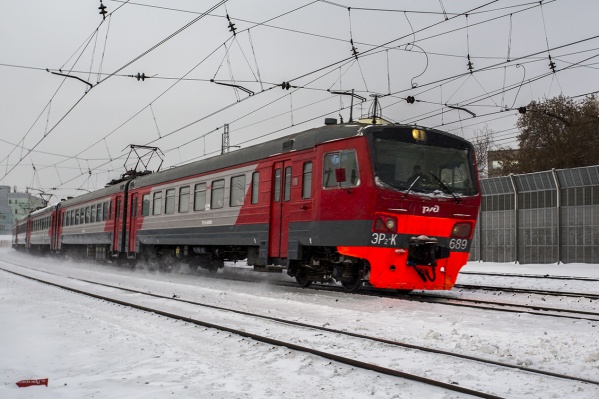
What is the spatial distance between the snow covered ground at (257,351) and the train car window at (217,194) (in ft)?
17.1

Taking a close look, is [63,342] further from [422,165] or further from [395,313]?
[422,165]

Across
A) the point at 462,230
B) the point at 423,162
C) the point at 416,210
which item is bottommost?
the point at 462,230

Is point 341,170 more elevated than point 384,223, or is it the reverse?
point 341,170

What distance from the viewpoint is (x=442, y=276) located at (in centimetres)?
1181

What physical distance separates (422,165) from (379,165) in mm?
1077

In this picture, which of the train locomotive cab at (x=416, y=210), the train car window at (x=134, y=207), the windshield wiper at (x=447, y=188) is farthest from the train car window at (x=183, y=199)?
the windshield wiper at (x=447, y=188)

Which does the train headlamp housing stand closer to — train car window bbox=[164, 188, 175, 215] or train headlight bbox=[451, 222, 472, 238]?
train headlight bbox=[451, 222, 472, 238]

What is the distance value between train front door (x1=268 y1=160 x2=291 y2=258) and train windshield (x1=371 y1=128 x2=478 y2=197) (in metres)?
2.65

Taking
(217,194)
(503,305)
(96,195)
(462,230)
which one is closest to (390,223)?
(462,230)

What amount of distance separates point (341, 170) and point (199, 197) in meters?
7.15

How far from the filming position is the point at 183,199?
18.8 metres

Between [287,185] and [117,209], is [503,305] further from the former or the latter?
[117,209]

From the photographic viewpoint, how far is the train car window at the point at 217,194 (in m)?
16.3

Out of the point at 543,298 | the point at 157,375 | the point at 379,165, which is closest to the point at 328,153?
the point at 379,165
